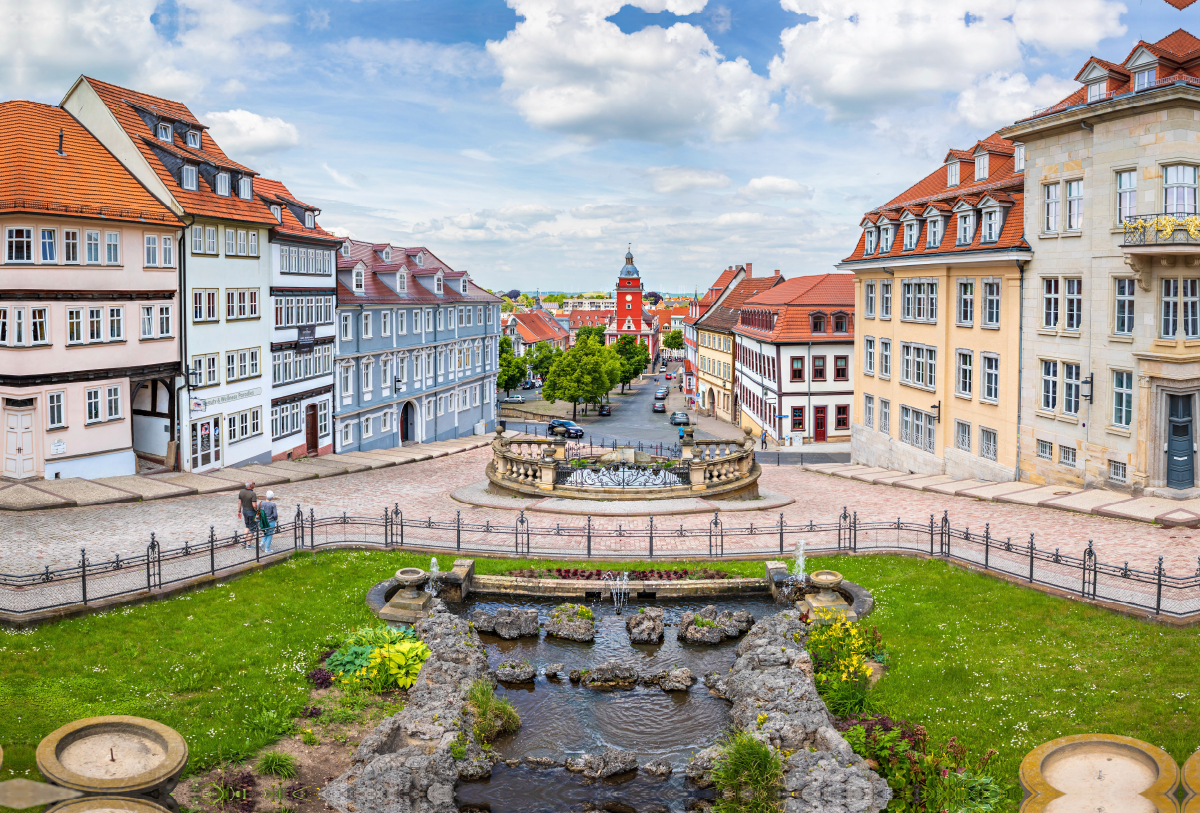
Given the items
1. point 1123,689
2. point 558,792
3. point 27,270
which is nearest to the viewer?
point 558,792

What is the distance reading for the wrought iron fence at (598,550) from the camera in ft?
57.4

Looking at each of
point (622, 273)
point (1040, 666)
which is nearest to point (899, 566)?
point (1040, 666)

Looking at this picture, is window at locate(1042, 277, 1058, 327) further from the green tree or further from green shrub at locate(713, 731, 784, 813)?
the green tree

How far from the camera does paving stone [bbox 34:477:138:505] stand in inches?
1062

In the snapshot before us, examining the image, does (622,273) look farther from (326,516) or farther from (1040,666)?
(1040,666)

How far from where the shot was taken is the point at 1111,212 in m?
28.8

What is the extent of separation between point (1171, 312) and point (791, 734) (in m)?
21.5

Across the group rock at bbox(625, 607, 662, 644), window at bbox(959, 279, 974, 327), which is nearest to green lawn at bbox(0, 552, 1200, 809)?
rock at bbox(625, 607, 662, 644)

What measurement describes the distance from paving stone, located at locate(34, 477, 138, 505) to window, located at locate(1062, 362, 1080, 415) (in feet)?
101

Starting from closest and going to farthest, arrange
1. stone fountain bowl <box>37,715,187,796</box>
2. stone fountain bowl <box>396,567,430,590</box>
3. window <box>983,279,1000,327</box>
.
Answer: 1. stone fountain bowl <box>37,715,187,796</box>
2. stone fountain bowl <box>396,567,430,590</box>
3. window <box>983,279,1000,327</box>

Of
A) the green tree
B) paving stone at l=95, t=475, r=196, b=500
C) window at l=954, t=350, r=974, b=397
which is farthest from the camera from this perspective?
the green tree

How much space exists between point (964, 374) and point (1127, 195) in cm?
1096

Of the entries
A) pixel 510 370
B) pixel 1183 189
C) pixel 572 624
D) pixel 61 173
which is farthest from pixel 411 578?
pixel 510 370

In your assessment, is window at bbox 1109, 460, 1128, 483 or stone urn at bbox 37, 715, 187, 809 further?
window at bbox 1109, 460, 1128, 483
